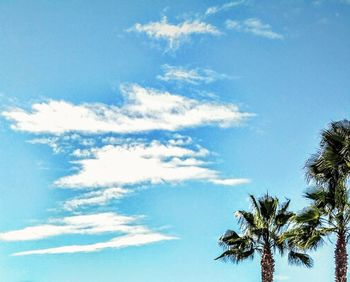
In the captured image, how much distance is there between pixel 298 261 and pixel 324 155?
31.7ft

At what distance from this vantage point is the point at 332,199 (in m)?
36.3

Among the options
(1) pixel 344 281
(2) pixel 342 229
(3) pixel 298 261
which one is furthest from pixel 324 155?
(3) pixel 298 261

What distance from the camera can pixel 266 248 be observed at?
45469 mm

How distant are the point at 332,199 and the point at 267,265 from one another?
10.5m

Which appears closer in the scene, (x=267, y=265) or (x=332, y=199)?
(x=332, y=199)

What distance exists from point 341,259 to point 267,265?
9830mm

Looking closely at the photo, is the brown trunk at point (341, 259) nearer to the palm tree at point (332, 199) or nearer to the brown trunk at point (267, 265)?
the palm tree at point (332, 199)

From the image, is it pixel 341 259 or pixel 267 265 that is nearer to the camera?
pixel 341 259

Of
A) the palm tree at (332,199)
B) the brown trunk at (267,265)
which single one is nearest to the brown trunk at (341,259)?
the palm tree at (332,199)

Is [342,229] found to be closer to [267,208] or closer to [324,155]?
[324,155]

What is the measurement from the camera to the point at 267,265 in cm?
4531

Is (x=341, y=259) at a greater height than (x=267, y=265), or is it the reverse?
(x=267, y=265)

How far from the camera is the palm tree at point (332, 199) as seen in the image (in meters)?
35.9

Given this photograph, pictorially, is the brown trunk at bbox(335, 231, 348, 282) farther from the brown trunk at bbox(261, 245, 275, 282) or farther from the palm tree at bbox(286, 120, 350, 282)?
the brown trunk at bbox(261, 245, 275, 282)
